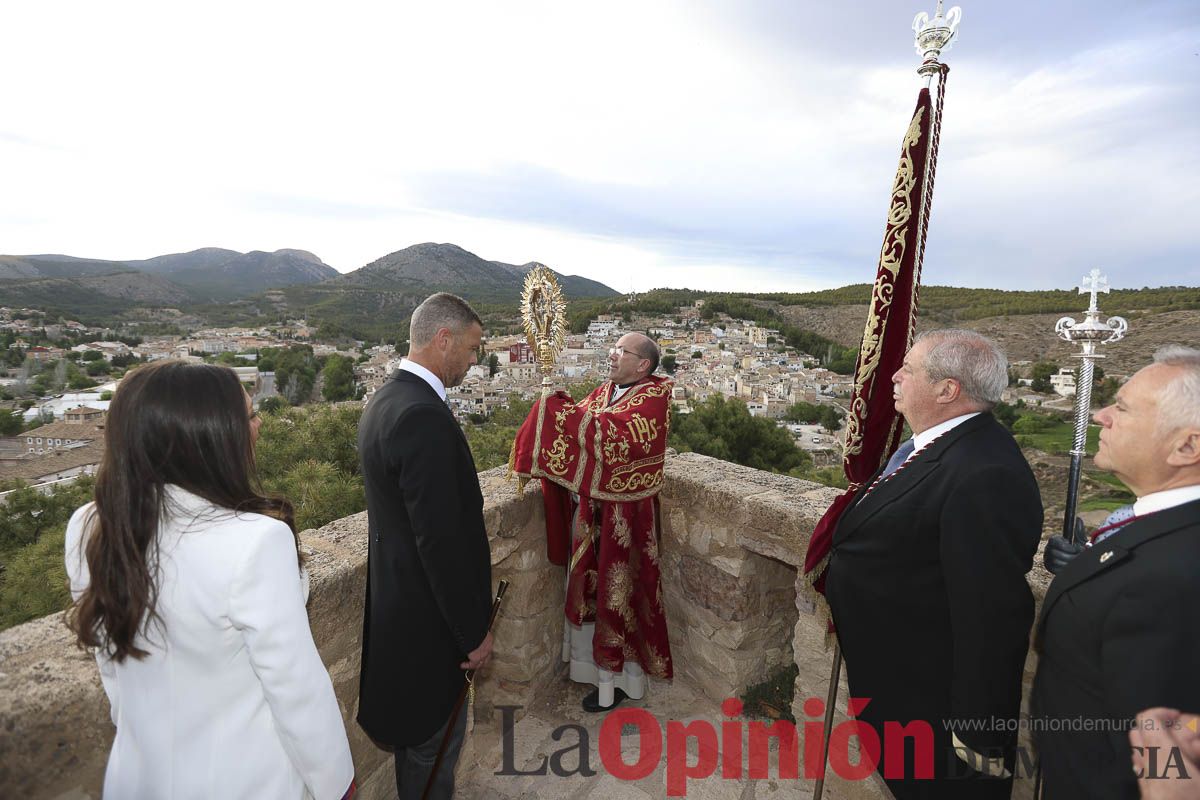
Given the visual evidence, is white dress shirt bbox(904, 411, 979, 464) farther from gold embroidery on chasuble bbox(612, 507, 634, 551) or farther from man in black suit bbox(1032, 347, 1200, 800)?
gold embroidery on chasuble bbox(612, 507, 634, 551)

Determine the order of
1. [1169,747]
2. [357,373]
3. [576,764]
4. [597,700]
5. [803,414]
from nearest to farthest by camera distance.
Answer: [1169,747], [576,764], [597,700], [803,414], [357,373]

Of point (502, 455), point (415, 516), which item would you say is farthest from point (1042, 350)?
point (415, 516)

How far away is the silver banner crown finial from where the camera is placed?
1779 millimetres

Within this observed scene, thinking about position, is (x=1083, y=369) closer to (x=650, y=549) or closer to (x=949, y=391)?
(x=949, y=391)

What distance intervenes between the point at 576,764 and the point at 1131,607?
83.5 inches

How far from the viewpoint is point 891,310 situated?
73.4 inches

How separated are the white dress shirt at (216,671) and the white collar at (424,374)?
0.79 metres

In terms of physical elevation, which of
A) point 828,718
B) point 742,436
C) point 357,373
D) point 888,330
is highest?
point 888,330

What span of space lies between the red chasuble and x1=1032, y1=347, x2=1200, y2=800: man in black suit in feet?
5.12

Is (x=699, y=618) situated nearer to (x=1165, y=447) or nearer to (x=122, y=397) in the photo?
(x=1165, y=447)

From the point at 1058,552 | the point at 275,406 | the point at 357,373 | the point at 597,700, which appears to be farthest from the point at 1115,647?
the point at 357,373

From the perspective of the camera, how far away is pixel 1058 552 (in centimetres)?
152

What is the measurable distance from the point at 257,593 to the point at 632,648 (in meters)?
2.11

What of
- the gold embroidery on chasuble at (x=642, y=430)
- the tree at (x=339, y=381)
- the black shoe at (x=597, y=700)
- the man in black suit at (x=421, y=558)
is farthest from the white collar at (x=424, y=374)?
the tree at (x=339, y=381)
